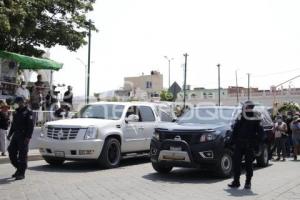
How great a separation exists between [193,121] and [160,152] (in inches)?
64.1

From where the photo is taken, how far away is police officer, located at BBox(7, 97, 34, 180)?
35.3 ft

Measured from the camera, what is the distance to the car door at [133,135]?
1418 centimetres

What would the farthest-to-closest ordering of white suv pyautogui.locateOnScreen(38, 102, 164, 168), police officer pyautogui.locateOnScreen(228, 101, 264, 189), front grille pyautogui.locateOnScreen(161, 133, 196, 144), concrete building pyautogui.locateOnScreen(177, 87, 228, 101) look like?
concrete building pyautogui.locateOnScreen(177, 87, 228, 101) → white suv pyautogui.locateOnScreen(38, 102, 164, 168) → front grille pyautogui.locateOnScreen(161, 133, 196, 144) → police officer pyautogui.locateOnScreen(228, 101, 264, 189)

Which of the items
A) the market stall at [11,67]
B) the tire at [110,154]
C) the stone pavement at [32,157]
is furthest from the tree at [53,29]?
the tire at [110,154]

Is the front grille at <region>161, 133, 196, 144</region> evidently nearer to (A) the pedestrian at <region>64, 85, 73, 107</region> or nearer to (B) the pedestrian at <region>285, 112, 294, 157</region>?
(B) the pedestrian at <region>285, 112, 294, 157</region>

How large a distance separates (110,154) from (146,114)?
2.39 m

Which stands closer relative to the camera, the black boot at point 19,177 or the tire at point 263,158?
the black boot at point 19,177

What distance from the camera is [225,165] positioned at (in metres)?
11.8

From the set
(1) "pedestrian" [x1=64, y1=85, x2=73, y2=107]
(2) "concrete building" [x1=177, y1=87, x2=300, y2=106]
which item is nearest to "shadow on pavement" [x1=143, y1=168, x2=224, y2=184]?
(1) "pedestrian" [x1=64, y1=85, x2=73, y2=107]

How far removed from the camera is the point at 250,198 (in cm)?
915

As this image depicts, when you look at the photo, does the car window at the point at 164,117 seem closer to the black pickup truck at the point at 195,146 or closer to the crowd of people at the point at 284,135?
the black pickup truck at the point at 195,146

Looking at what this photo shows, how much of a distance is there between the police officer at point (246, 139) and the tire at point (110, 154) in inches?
154

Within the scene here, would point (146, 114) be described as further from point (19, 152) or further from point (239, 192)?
point (239, 192)

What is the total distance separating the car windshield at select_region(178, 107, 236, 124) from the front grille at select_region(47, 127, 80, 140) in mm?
2786
